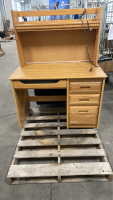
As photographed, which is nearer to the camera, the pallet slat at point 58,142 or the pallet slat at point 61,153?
the pallet slat at point 61,153

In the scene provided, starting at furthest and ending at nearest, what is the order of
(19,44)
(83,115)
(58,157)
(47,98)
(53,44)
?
(47,98) → (53,44) → (19,44) → (83,115) → (58,157)

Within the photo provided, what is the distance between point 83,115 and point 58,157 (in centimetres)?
55

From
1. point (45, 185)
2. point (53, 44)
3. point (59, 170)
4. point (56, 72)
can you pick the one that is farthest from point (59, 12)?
point (45, 185)

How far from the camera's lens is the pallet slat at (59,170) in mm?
1220

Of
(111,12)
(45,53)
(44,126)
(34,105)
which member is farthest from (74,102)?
(111,12)

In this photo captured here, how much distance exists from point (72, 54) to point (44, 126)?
1.04 meters

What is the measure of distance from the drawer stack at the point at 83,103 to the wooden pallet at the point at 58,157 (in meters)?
0.12

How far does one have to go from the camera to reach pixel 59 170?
1253 mm

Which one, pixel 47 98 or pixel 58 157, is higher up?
pixel 47 98

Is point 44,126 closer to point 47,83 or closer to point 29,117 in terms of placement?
point 29,117

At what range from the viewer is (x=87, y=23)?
1501 millimetres

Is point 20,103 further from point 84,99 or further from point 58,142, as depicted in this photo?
point 84,99

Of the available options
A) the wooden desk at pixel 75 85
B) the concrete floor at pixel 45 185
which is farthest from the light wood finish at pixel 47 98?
the concrete floor at pixel 45 185

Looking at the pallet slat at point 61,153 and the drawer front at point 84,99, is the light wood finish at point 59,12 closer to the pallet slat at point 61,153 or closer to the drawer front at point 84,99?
the drawer front at point 84,99
